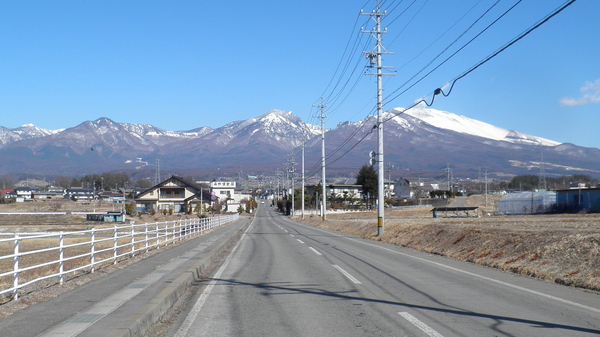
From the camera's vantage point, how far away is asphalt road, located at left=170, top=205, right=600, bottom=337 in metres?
7.07

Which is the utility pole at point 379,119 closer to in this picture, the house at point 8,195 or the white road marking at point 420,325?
the white road marking at point 420,325

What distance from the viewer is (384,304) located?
8734mm

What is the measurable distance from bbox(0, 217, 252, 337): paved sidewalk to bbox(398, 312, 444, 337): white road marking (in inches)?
145

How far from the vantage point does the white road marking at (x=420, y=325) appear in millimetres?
6725

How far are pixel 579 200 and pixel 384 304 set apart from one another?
47721 millimetres

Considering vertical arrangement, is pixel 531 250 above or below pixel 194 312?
above

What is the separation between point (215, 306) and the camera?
29.0 ft

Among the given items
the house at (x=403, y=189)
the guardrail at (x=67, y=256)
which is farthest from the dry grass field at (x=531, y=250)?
the house at (x=403, y=189)

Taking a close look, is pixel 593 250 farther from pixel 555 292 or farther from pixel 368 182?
pixel 368 182

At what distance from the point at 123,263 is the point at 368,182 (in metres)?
90.8

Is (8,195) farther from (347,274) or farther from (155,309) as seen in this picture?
(155,309)

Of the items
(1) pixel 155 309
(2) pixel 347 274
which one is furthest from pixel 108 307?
(2) pixel 347 274

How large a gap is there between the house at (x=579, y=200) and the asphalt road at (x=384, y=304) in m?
39.0

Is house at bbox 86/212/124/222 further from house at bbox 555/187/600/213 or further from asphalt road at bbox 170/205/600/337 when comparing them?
asphalt road at bbox 170/205/600/337
